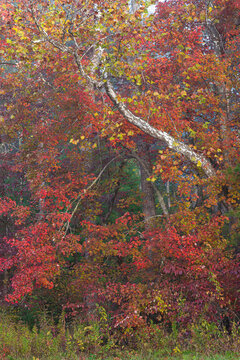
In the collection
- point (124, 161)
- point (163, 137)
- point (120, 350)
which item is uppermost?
point (163, 137)

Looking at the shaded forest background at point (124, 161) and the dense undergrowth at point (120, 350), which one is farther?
the shaded forest background at point (124, 161)

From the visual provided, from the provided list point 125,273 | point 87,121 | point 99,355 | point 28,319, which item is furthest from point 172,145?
point 28,319

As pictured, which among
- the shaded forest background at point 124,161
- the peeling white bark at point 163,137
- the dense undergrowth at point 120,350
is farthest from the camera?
the peeling white bark at point 163,137

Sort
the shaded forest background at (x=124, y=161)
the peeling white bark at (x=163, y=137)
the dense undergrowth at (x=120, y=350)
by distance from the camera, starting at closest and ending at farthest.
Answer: the dense undergrowth at (x=120, y=350)
the shaded forest background at (x=124, y=161)
the peeling white bark at (x=163, y=137)

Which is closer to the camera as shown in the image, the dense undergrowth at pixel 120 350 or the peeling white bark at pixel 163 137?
the dense undergrowth at pixel 120 350

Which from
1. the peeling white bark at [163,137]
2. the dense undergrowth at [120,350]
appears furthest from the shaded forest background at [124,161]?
the dense undergrowth at [120,350]

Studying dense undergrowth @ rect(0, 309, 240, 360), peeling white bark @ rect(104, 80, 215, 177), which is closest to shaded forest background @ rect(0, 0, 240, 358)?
peeling white bark @ rect(104, 80, 215, 177)

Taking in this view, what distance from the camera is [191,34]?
13.4 metres

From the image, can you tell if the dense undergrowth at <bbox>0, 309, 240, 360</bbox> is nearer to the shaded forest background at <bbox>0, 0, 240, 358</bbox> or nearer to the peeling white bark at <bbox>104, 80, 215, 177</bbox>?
the shaded forest background at <bbox>0, 0, 240, 358</bbox>

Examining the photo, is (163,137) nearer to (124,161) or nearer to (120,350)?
(124,161)

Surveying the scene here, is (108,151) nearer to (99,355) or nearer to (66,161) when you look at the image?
(66,161)

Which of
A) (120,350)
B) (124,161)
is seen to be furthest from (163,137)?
(120,350)

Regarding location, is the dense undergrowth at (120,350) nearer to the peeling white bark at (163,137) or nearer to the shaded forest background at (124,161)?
the shaded forest background at (124,161)

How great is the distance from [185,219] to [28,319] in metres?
8.55
